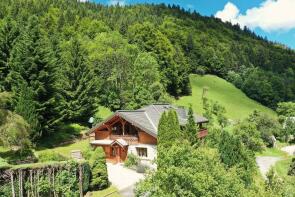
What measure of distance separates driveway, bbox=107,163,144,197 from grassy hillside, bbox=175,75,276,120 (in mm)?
48179

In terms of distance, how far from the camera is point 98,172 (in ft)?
110

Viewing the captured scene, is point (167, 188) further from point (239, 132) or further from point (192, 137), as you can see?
point (239, 132)

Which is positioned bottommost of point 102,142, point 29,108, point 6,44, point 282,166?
point 282,166

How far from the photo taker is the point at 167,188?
18.5 metres

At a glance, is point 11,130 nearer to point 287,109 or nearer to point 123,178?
point 123,178

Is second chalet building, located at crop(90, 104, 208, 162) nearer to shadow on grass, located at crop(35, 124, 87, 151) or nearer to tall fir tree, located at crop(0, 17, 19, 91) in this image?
shadow on grass, located at crop(35, 124, 87, 151)

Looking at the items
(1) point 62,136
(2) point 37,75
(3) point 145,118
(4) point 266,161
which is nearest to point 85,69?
(1) point 62,136

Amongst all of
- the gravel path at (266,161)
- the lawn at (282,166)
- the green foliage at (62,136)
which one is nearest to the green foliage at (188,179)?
the green foliage at (62,136)

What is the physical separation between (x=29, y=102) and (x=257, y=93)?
92.5m

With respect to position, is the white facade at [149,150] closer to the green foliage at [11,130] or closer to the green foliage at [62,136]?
the green foliage at [62,136]

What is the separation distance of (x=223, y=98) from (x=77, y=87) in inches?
2412

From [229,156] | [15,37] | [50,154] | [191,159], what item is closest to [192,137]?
[229,156]

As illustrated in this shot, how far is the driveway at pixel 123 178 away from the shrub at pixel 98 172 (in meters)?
1.65

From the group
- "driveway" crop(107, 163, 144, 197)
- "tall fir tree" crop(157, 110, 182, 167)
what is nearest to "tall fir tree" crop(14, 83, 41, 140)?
"driveway" crop(107, 163, 144, 197)
